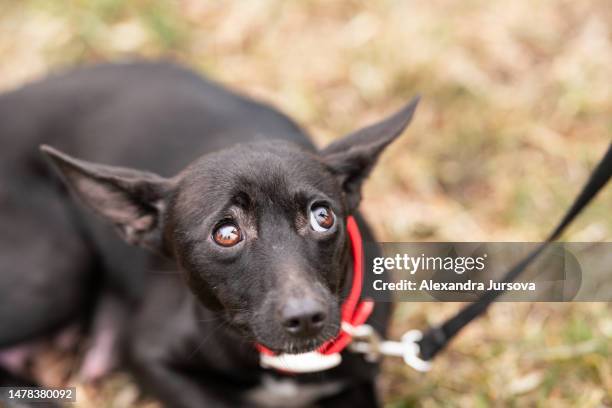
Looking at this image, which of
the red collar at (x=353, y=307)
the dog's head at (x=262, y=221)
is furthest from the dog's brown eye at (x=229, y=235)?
the red collar at (x=353, y=307)

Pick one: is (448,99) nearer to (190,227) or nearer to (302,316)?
(190,227)

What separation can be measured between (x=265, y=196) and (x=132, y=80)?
6.05 feet

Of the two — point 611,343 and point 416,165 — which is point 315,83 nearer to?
point 416,165

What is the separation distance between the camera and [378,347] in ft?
11.2

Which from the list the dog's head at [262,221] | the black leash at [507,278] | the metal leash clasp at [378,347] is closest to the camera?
the dog's head at [262,221]

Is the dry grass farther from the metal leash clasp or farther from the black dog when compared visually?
the black dog

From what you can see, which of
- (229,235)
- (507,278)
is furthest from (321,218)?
(507,278)

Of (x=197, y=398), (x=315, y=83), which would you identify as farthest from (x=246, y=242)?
(x=315, y=83)

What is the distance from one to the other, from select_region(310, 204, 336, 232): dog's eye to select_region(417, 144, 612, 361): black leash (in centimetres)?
79

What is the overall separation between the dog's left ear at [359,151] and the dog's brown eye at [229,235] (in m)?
0.49

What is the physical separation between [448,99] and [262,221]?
2.75m

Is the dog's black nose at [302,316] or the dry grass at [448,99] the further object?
the dry grass at [448,99]

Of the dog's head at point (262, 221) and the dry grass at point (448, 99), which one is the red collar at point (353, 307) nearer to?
the dog's head at point (262, 221)

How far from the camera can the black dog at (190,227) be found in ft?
9.45
